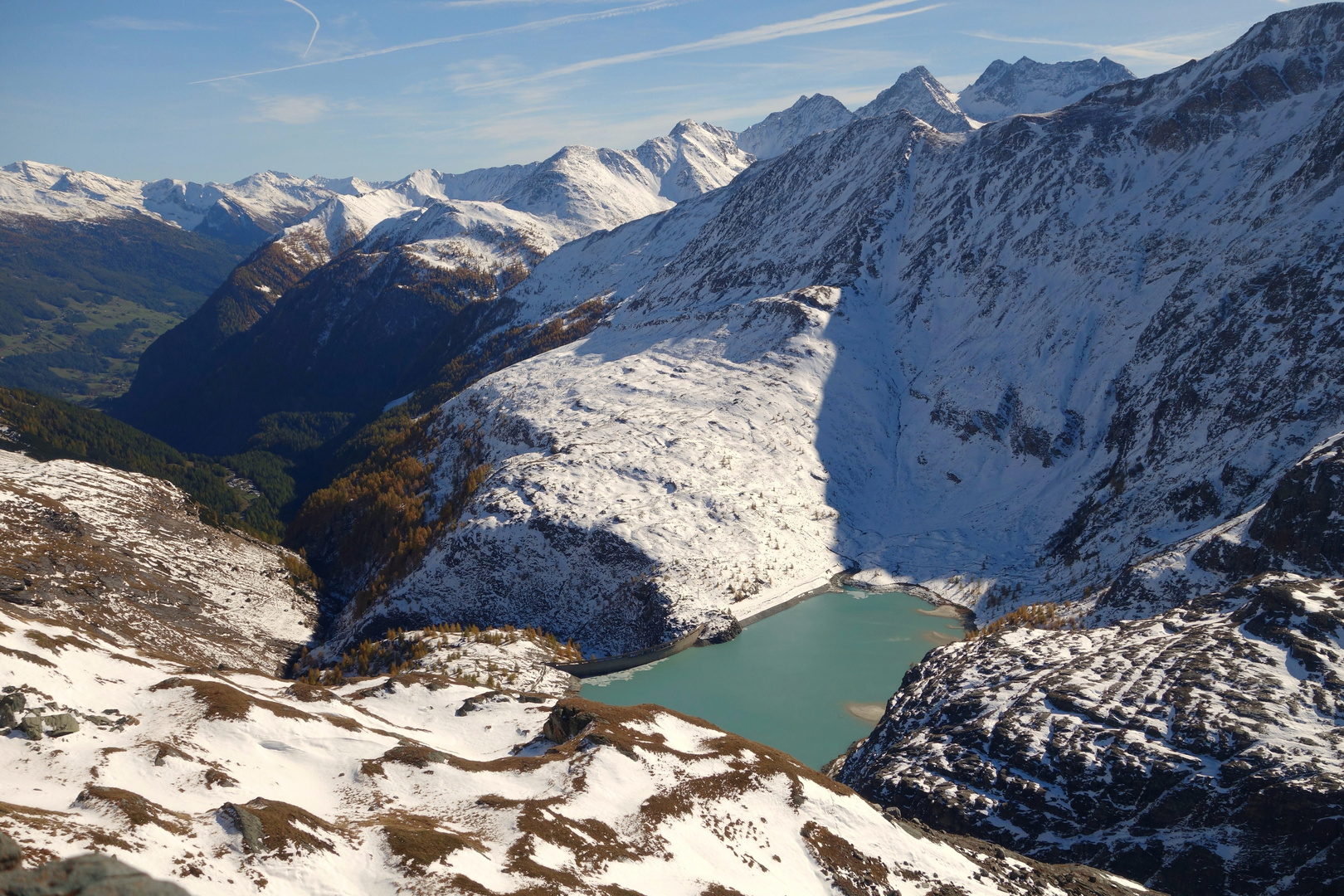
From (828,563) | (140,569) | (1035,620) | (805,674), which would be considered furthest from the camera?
(828,563)

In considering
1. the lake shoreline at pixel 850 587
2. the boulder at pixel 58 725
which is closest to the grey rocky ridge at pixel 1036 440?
the lake shoreline at pixel 850 587

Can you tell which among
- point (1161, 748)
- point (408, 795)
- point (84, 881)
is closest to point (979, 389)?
point (1161, 748)

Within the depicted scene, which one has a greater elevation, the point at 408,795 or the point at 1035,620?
the point at 408,795

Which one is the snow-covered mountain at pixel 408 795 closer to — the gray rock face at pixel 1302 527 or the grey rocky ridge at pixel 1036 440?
the grey rocky ridge at pixel 1036 440

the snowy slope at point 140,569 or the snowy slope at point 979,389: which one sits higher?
the snowy slope at point 979,389

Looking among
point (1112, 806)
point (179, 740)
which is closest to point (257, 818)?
point (179, 740)

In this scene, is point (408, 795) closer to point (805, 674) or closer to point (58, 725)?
point (58, 725)

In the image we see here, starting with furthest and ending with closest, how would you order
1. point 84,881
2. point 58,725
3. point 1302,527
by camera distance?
point 1302,527 → point 58,725 → point 84,881
